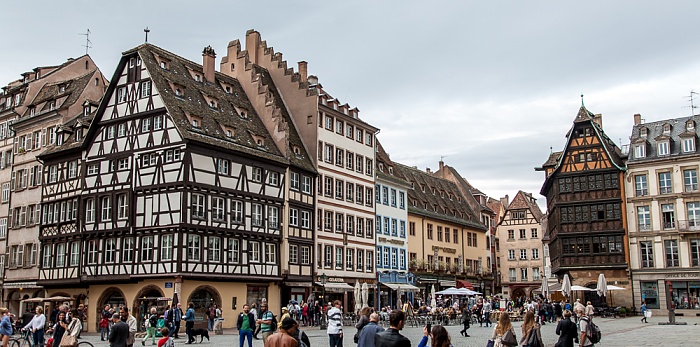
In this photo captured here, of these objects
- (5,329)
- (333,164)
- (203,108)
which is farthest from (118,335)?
(333,164)

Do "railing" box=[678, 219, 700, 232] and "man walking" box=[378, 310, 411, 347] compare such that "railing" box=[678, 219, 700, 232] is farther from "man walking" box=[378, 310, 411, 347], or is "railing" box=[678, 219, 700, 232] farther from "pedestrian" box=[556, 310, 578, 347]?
"man walking" box=[378, 310, 411, 347]

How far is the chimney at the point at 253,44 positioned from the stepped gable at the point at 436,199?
15.9 m

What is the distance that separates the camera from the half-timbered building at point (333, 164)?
47.8 m

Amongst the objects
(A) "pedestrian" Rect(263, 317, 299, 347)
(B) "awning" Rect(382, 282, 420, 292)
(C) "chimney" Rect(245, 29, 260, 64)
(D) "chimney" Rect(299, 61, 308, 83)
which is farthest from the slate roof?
(A) "pedestrian" Rect(263, 317, 299, 347)

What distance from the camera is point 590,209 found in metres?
55.8

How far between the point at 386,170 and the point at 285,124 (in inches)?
610

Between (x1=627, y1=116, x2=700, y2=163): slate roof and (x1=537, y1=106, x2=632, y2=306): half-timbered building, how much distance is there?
185 centimetres

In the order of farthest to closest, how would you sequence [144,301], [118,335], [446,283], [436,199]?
[436,199] < [446,283] < [144,301] < [118,335]

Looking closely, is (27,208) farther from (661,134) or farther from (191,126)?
(661,134)

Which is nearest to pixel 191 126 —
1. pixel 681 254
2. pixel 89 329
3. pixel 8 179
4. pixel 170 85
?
pixel 170 85

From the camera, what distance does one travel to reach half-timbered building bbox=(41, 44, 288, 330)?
121 feet

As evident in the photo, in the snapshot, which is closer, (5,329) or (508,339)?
(508,339)

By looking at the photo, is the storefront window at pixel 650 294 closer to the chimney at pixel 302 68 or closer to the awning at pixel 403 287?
the awning at pixel 403 287

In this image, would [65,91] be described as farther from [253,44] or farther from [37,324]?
[37,324]
